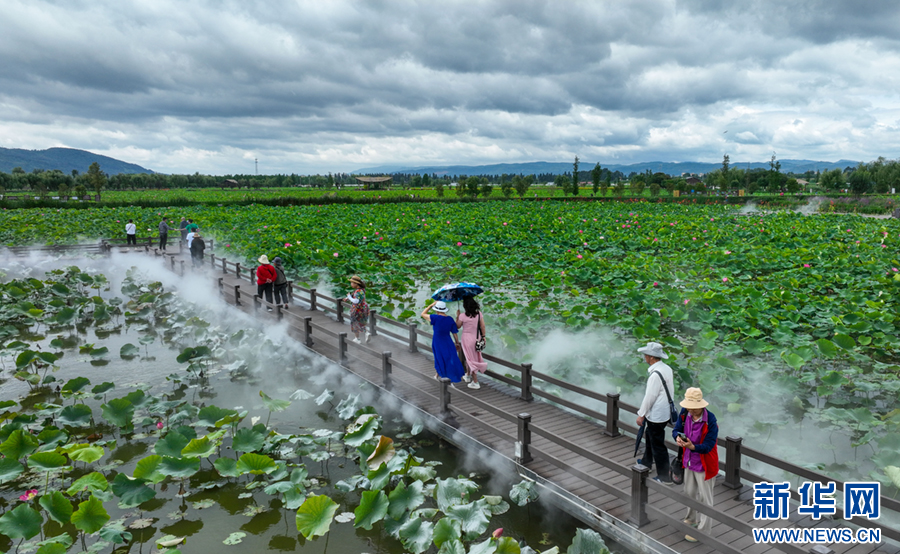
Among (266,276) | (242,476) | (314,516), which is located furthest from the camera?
(266,276)

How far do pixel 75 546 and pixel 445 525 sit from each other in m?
3.61

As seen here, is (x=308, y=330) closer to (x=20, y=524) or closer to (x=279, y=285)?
(x=279, y=285)

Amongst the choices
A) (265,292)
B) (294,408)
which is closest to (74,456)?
(294,408)

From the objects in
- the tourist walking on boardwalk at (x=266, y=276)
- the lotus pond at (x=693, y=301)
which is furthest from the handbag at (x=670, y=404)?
the tourist walking on boardwalk at (x=266, y=276)

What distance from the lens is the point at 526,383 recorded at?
7266 mm

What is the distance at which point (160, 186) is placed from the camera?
112875 millimetres

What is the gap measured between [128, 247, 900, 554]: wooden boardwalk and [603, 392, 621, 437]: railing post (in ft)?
0.23

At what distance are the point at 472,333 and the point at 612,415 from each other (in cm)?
213

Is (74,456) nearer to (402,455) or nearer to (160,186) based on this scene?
(402,455)

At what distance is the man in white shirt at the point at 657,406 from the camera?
15.4 ft

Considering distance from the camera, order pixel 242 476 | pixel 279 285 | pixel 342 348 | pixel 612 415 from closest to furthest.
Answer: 1. pixel 612 415
2. pixel 242 476
3. pixel 342 348
4. pixel 279 285

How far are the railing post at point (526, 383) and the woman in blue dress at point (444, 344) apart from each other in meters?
0.91

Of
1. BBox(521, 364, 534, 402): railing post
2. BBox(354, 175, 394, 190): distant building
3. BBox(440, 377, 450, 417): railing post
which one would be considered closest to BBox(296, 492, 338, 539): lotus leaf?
BBox(440, 377, 450, 417): railing post

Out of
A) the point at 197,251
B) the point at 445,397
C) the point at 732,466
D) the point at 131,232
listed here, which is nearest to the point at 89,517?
the point at 445,397
